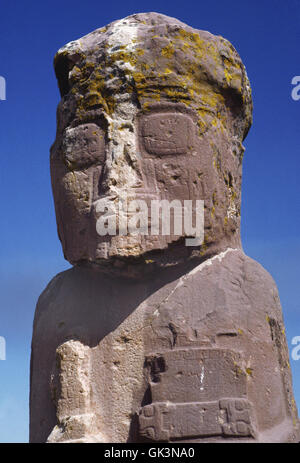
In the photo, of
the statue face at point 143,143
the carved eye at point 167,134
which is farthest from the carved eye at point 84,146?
the carved eye at point 167,134

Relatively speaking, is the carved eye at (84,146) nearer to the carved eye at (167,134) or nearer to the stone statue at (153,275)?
the stone statue at (153,275)

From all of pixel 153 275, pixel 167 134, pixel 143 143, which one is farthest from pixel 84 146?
pixel 153 275

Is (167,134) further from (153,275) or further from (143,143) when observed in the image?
(153,275)

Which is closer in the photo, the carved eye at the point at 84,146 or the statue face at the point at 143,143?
the statue face at the point at 143,143

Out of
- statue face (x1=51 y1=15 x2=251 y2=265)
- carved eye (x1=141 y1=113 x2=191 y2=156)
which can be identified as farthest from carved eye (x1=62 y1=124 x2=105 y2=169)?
carved eye (x1=141 y1=113 x2=191 y2=156)

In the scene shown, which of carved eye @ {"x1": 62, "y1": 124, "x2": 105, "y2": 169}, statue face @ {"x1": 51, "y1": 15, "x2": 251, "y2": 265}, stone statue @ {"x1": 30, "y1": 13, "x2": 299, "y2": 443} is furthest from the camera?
carved eye @ {"x1": 62, "y1": 124, "x2": 105, "y2": 169}

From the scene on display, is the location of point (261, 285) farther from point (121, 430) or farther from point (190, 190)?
point (121, 430)

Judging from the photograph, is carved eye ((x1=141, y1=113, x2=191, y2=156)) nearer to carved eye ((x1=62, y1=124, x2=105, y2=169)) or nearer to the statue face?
the statue face

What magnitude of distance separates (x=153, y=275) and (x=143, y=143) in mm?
870

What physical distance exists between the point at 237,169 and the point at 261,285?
971mm

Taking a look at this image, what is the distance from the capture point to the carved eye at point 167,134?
430 centimetres

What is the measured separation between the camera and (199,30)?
4.70 metres

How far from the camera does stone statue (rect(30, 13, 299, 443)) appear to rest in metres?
3.94
